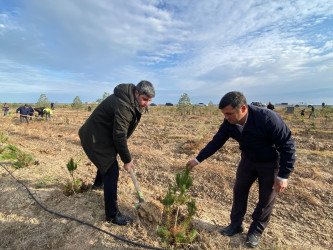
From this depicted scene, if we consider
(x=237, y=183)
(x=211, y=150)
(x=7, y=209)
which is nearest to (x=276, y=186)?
(x=237, y=183)

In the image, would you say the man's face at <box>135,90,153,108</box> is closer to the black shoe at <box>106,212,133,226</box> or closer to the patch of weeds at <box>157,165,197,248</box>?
the patch of weeds at <box>157,165,197,248</box>

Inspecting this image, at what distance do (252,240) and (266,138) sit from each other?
3.90ft

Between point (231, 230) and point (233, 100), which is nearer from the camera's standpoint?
point (233, 100)

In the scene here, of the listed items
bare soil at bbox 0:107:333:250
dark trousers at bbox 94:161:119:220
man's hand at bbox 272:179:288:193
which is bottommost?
bare soil at bbox 0:107:333:250

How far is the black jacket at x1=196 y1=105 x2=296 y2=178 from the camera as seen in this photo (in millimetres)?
1987

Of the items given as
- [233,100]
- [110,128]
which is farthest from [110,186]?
[233,100]

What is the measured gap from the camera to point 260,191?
2.31m

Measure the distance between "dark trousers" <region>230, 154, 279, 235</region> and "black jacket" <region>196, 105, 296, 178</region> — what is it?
3.9 inches

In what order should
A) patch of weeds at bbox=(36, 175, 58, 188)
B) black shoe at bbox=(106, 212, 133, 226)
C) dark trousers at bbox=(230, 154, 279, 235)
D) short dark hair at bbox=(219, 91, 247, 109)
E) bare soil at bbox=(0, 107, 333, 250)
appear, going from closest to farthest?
1. short dark hair at bbox=(219, 91, 247, 109)
2. dark trousers at bbox=(230, 154, 279, 235)
3. bare soil at bbox=(0, 107, 333, 250)
4. black shoe at bbox=(106, 212, 133, 226)
5. patch of weeds at bbox=(36, 175, 58, 188)

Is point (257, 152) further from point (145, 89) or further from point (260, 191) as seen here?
point (145, 89)

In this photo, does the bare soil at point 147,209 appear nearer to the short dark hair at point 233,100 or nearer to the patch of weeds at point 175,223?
the patch of weeds at point 175,223

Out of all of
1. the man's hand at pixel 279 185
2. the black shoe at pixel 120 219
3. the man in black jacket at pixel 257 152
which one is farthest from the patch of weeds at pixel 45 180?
the man's hand at pixel 279 185

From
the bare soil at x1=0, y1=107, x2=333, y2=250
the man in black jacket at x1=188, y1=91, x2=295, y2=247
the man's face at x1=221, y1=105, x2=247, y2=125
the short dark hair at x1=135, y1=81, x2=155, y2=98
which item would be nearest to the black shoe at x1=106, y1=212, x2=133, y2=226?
the bare soil at x1=0, y1=107, x2=333, y2=250

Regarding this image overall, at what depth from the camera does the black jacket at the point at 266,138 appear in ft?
6.52
